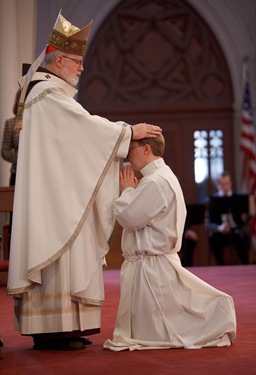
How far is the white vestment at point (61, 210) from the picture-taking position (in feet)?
14.7

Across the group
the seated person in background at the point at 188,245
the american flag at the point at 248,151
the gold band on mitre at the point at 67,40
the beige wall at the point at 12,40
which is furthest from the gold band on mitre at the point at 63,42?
the american flag at the point at 248,151

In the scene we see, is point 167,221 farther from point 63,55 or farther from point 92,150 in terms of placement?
point 63,55

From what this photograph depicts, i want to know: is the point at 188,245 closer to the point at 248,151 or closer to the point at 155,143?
the point at 248,151

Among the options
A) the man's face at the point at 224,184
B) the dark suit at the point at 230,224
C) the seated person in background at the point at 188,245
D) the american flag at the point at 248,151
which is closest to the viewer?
the dark suit at the point at 230,224

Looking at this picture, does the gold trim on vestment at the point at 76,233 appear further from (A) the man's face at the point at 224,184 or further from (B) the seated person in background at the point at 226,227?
(A) the man's face at the point at 224,184

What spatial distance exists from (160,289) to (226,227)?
7696mm

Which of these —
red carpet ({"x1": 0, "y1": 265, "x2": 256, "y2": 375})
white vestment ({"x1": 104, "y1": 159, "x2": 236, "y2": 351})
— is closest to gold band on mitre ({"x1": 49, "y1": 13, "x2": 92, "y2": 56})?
white vestment ({"x1": 104, "y1": 159, "x2": 236, "y2": 351})

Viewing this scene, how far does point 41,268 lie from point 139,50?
33.2ft

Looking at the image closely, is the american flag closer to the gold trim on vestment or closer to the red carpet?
the red carpet

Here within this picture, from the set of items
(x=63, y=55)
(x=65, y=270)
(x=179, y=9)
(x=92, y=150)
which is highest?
(x=179, y=9)

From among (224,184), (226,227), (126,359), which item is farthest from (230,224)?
(126,359)

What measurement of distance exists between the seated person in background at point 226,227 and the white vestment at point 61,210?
23.6ft

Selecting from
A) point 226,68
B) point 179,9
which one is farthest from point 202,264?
point 179,9

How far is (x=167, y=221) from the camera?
4.58 m
